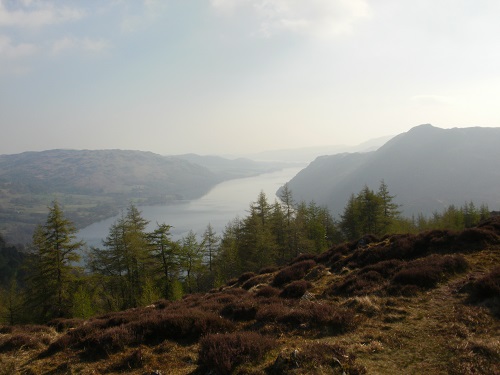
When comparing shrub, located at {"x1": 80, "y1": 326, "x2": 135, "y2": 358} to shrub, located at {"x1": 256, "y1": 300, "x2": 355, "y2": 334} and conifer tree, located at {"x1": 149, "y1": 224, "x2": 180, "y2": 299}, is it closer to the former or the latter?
shrub, located at {"x1": 256, "y1": 300, "x2": 355, "y2": 334}

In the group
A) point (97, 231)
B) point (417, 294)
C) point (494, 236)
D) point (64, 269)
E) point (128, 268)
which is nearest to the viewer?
point (417, 294)

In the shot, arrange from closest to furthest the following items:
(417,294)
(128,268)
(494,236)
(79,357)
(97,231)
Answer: (79,357) < (417,294) < (494,236) < (128,268) < (97,231)

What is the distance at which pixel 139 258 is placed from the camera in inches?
1300

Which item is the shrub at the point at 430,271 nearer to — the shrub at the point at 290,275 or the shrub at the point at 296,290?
the shrub at the point at 296,290

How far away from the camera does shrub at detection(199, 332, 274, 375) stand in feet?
21.9

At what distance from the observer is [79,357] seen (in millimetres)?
8859

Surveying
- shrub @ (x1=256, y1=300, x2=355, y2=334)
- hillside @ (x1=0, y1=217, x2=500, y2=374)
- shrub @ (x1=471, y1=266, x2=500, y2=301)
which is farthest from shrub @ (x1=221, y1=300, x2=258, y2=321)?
shrub @ (x1=471, y1=266, x2=500, y2=301)

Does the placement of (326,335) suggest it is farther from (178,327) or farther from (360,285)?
(360,285)

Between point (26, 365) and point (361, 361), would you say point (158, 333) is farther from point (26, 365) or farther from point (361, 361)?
point (361, 361)

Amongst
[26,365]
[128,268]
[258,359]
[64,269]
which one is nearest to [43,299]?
[64,269]

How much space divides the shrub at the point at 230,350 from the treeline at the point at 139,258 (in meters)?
25.7

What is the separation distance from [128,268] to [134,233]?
419cm

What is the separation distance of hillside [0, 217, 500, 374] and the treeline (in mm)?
14796

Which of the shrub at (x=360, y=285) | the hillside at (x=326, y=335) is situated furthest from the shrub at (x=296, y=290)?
the shrub at (x=360, y=285)
